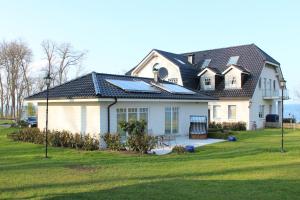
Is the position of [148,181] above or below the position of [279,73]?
below

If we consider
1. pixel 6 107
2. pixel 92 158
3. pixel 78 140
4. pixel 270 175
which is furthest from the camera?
pixel 6 107

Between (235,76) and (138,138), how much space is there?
21181 mm

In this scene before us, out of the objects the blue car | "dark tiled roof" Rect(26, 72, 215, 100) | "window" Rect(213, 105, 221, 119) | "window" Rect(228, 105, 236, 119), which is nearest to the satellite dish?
"window" Rect(213, 105, 221, 119)

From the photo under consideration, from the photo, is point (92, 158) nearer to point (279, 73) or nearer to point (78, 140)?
point (78, 140)

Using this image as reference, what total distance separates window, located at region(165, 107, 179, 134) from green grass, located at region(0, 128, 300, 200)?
762 centimetres

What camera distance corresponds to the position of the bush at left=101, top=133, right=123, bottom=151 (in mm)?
15672

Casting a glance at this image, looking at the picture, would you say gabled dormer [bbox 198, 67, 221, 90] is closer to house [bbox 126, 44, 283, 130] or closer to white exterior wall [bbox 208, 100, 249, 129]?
house [bbox 126, 44, 283, 130]

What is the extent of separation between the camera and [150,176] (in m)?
9.75

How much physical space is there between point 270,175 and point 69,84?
13771 millimetres

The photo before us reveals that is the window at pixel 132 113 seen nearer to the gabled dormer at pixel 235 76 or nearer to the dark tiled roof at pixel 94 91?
the dark tiled roof at pixel 94 91

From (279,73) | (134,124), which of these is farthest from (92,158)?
(279,73)

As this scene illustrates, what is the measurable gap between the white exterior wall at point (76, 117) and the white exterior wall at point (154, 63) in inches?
695

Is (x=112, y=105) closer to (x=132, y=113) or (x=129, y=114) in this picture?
(x=129, y=114)

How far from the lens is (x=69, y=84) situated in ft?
67.1
